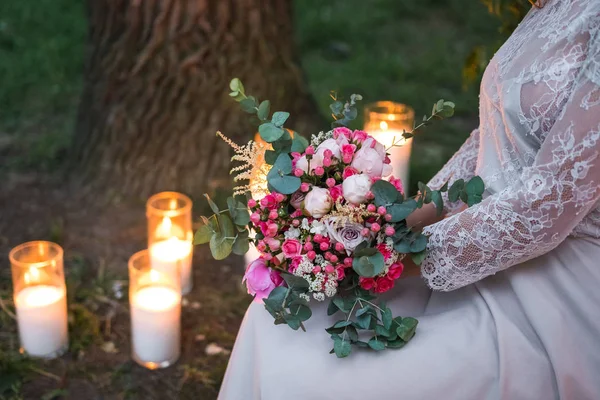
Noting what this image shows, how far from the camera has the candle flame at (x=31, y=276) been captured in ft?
8.06

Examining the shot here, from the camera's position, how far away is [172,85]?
127 inches

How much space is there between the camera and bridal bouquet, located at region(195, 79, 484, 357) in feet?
5.18

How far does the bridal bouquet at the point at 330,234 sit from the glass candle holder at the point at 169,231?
3.62 feet

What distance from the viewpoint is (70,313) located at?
2.71 metres

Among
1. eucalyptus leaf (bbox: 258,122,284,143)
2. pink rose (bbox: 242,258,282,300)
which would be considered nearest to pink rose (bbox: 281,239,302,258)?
pink rose (bbox: 242,258,282,300)

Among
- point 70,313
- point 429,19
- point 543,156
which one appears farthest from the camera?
point 429,19

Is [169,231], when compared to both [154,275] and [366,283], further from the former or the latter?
[366,283]

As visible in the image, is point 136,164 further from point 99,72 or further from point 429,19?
point 429,19

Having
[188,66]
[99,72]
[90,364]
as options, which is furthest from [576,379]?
[99,72]

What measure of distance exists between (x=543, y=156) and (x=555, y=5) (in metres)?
0.39

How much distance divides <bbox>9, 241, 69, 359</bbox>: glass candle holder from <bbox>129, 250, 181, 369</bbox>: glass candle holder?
0.24 meters

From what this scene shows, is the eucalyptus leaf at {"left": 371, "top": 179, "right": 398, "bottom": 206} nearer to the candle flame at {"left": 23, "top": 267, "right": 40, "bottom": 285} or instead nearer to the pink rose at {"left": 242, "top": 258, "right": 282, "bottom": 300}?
the pink rose at {"left": 242, "top": 258, "right": 282, "bottom": 300}

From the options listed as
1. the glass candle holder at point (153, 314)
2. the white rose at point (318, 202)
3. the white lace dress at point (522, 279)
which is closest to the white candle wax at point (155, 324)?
the glass candle holder at point (153, 314)

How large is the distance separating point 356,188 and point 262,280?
1.01 ft
